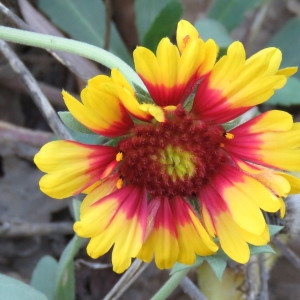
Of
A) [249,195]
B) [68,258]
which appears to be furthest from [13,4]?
[249,195]

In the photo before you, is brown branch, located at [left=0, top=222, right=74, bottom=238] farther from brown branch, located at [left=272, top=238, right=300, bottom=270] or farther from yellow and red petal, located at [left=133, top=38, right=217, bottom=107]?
yellow and red petal, located at [left=133, top=38, right=217, bottom=107]

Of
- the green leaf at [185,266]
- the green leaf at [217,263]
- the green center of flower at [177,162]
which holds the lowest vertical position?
the green leaf at [185,266]

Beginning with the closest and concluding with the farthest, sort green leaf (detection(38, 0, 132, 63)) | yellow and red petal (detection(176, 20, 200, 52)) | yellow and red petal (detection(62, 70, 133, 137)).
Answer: yellow and red petal (detection(62, 70, 133, 137)), yellow and red petal (detection(176, 20, 200, 52)), green leaf (detection(38, 0, 132, 63))

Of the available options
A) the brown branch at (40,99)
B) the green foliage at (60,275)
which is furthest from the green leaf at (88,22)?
the green foliage at (60,275)

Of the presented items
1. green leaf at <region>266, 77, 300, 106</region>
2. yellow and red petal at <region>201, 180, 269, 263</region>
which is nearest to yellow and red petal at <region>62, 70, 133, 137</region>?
yellow and red petal at <region>201, 180, 269, 263</region>

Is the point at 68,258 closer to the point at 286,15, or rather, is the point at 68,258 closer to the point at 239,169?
the point at 239,169

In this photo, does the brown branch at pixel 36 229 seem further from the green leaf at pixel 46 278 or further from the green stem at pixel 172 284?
the green stem at pixel 172 284
